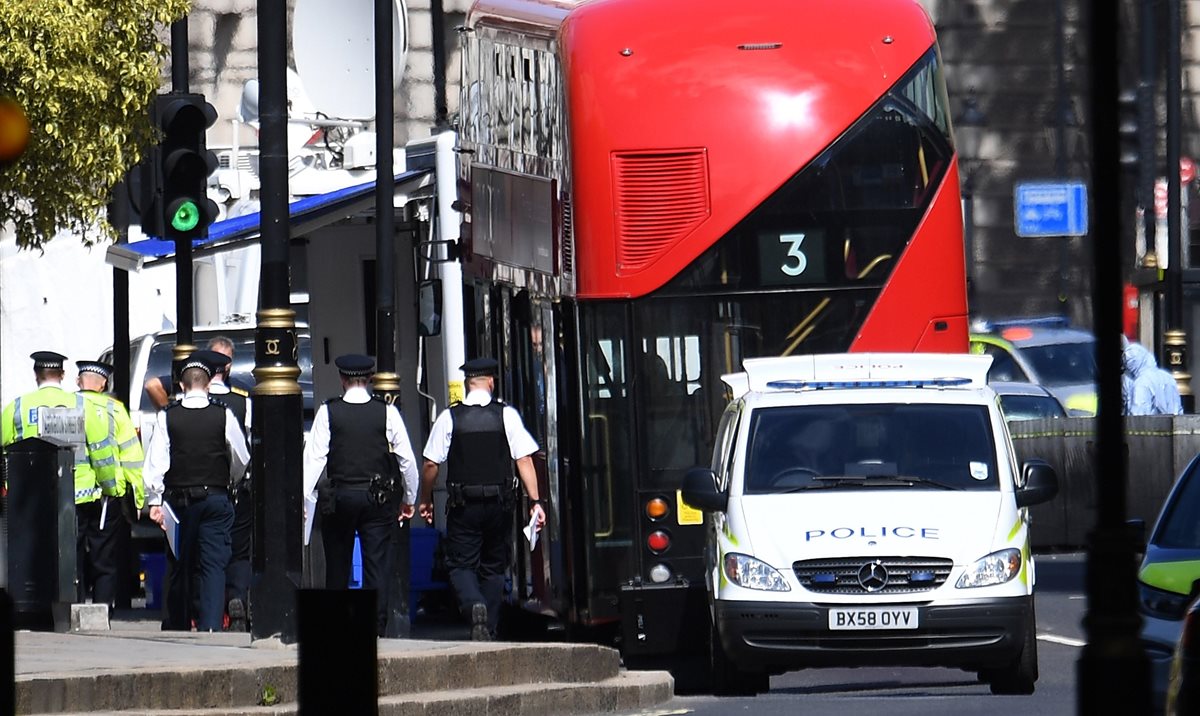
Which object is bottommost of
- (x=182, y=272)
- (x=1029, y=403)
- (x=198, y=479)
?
(x=198, y=479)

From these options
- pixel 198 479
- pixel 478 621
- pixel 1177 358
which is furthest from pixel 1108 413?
pixel 1177 358

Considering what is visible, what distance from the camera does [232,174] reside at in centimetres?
3247

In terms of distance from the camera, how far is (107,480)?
56.3 feet

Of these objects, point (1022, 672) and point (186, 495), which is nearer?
point (1022, 672)

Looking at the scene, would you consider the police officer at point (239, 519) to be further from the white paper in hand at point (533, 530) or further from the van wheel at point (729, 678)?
the van wheel at point (729, 678)

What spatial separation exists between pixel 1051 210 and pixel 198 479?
23.6 m

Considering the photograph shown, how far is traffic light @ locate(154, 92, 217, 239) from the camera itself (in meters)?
15.4

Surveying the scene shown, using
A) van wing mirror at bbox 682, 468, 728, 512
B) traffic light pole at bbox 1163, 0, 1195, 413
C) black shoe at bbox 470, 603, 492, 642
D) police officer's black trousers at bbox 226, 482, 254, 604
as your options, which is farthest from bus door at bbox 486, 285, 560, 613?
traffic light pole at bbox 1163, 0, 1195, 413

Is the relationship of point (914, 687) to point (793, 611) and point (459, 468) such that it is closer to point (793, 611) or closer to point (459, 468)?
point (793, 611)

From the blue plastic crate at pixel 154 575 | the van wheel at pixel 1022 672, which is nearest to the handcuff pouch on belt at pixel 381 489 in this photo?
the van wheel at pixel 1022 672

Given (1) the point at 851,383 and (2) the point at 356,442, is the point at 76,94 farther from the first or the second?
(1) the point at 851,383

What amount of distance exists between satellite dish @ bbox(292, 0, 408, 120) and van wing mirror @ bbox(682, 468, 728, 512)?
1137 cm

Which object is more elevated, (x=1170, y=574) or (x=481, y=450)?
(x=481, y=450)

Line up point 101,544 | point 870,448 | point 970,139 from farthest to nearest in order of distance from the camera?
point 970,139
point 101,544
point 870,448
